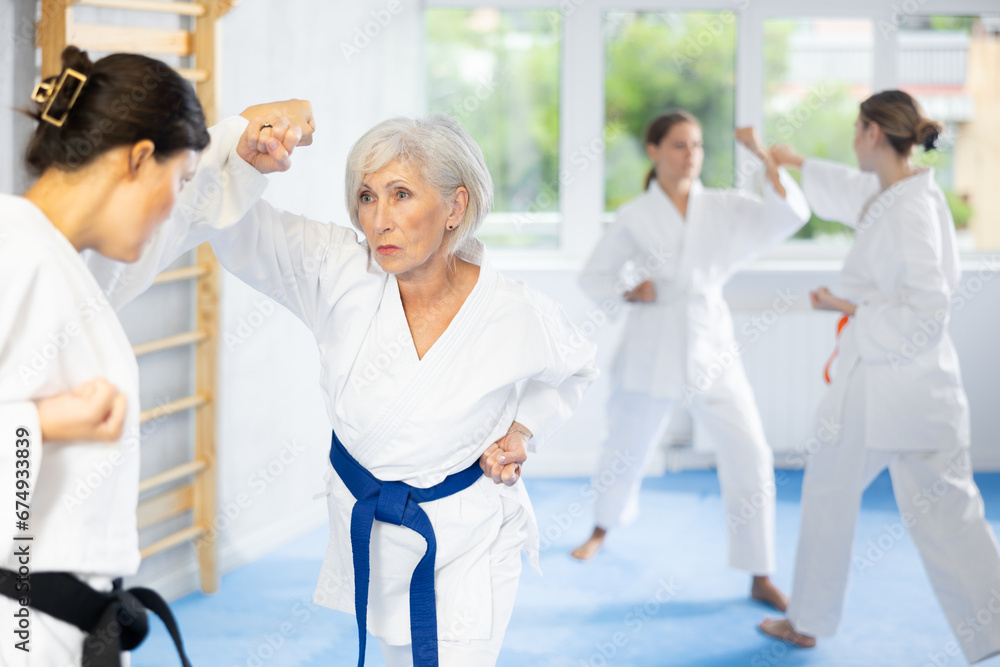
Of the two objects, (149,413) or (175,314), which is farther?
Result: (175,314)

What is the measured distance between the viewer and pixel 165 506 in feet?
10.4

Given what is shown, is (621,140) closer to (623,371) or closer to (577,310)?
(577,310)

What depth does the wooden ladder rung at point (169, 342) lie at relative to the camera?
292 cm

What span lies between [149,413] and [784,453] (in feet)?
10.4

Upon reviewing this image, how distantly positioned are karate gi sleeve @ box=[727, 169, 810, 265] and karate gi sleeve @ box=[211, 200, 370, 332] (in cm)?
195

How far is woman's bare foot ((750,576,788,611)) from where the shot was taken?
3283 mm

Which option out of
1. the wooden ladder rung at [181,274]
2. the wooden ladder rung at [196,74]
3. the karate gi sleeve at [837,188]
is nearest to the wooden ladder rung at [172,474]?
the wooden ladder rung at [181,274]

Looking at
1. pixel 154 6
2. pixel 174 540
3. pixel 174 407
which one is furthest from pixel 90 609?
pixel 154 6

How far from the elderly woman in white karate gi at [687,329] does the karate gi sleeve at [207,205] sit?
209 cm

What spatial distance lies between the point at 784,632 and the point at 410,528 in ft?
5.57

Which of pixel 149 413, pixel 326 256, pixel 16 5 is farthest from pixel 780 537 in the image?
pixel 16 5

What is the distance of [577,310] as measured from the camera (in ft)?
15.6

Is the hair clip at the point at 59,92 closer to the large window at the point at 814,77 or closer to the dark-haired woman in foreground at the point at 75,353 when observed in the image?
the dark-haired woman in foreground at the point at 75,353

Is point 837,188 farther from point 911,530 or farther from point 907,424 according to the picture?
point 911,530
